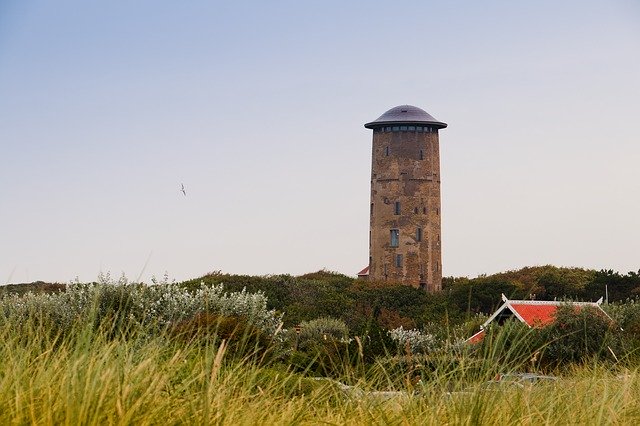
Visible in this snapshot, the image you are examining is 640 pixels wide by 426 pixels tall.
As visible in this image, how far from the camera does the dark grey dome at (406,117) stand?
5928 centimetres

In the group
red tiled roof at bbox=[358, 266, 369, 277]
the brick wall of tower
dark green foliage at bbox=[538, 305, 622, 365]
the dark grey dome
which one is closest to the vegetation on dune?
dark green foliage at bbox=[538, 305, 622, 365]

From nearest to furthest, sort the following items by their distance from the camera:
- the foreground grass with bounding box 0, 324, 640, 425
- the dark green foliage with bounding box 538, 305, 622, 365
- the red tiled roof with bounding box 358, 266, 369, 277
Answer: the foreground grass with bounding box 0, 324, 640, 425, the dark green foliage with bounding box 538, 305, 622, 365, the red tiled roof with bounding box 358, 266, 369, 277

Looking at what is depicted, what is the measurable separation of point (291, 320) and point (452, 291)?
13786 millimetres

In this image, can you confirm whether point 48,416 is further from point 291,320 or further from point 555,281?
point 555,281

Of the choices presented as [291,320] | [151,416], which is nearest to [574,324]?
[291,320]

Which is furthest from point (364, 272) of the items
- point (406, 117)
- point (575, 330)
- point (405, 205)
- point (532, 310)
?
point (575, 330)

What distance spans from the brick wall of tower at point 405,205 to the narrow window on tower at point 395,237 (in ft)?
0.27

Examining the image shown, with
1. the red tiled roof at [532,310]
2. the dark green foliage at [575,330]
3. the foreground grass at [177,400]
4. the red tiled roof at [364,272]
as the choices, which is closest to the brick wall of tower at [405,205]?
the red tiled roof at [364,272]

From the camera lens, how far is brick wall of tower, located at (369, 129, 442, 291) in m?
59.3

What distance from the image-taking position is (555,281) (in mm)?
55188

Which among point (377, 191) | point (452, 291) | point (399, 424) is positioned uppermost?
point (377, 191)

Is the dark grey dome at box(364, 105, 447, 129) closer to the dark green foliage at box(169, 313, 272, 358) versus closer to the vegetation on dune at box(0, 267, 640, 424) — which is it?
the dark green foliage at box(169, 313, 272, 358)

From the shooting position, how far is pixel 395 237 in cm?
5956

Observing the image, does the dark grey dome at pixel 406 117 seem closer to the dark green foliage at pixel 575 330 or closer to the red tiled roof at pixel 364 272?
the red tiled roof at pixel 364 272
